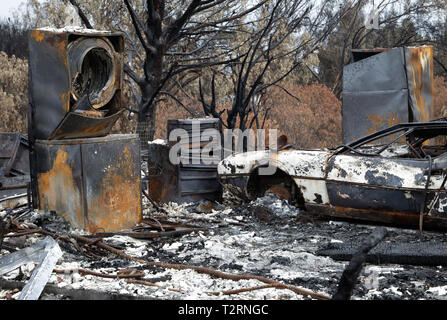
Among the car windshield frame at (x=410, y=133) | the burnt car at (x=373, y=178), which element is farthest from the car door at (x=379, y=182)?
the car windshield frame at (x=410, y=133)

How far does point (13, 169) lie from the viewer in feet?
26.7

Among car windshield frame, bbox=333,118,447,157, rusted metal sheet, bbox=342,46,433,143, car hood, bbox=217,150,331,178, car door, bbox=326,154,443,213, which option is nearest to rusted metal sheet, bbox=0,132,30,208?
A: car hood, bbox=217,150,331,178

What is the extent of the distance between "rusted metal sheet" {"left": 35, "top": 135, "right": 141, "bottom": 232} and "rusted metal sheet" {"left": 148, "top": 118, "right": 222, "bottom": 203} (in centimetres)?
164

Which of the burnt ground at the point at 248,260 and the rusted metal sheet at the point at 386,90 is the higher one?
the rusted metal sheet at the point at 386,90

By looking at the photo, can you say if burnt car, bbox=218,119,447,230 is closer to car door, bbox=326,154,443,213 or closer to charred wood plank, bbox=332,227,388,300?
car door, bbox=326,154,443,213

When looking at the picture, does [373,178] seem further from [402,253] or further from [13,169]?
[13,169]

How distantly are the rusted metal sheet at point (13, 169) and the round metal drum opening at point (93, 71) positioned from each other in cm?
229

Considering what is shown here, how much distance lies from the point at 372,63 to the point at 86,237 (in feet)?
22.3

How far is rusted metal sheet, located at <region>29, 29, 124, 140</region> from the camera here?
5875 mm

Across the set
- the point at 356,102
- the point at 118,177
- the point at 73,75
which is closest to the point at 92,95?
the point at 73,75

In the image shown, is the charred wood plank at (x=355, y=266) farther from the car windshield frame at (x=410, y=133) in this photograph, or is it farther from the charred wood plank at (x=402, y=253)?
the car windshield frame at (x=410, y=133)

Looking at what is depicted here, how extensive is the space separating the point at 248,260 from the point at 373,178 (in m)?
1.91

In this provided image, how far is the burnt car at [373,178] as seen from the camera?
583 centimetres

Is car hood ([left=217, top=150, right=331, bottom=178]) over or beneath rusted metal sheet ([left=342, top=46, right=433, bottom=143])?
beneath
